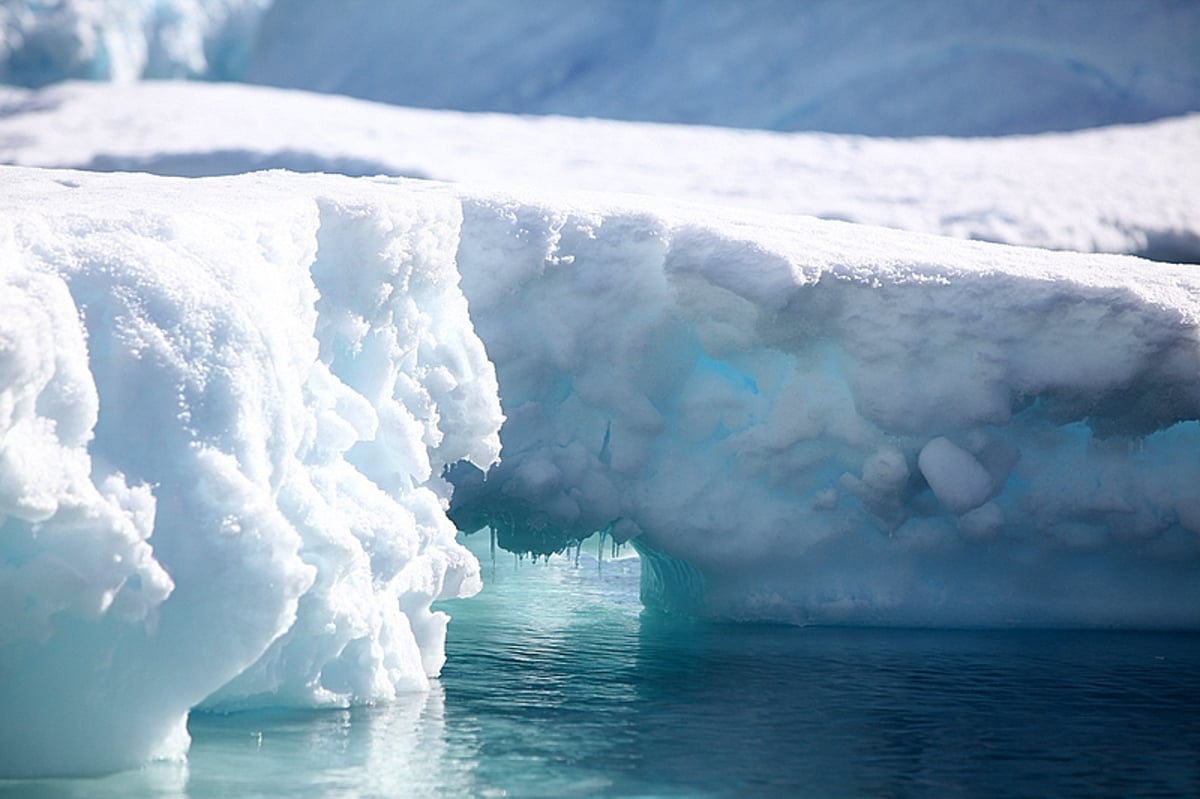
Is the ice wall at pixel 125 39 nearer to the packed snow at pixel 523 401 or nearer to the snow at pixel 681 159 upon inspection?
the snow at pixel 681 159

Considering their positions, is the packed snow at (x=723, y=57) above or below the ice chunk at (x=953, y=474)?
above

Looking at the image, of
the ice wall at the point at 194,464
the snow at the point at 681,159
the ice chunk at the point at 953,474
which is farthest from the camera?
the snow at the point at 681,159

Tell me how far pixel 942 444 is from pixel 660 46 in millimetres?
12963

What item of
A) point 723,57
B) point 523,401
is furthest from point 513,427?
point 723,57

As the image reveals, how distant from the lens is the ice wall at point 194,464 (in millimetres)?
3645

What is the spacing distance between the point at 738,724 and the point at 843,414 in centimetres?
194

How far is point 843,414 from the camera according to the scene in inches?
263

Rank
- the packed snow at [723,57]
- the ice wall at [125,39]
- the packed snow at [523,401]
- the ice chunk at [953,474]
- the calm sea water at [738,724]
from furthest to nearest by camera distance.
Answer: the ice wall at [125,39] → the packed snow at [723,57] → the ice chunk at [953,474] → the calm sea water at [738,724] → the packed snow at [523,401]

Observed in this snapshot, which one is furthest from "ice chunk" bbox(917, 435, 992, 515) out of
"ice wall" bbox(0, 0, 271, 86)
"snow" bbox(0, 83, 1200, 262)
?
"ice wall" bbox(0, 0, 271, 86)

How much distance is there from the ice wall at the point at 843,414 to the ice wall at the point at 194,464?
1454mm

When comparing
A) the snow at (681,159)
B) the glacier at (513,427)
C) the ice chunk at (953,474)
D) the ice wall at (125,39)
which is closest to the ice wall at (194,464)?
the glacier at (513,427)

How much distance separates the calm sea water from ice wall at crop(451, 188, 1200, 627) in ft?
0.98

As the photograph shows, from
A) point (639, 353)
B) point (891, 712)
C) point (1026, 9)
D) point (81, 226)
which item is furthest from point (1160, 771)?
point (1026, 9)

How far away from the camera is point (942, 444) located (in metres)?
6.52
